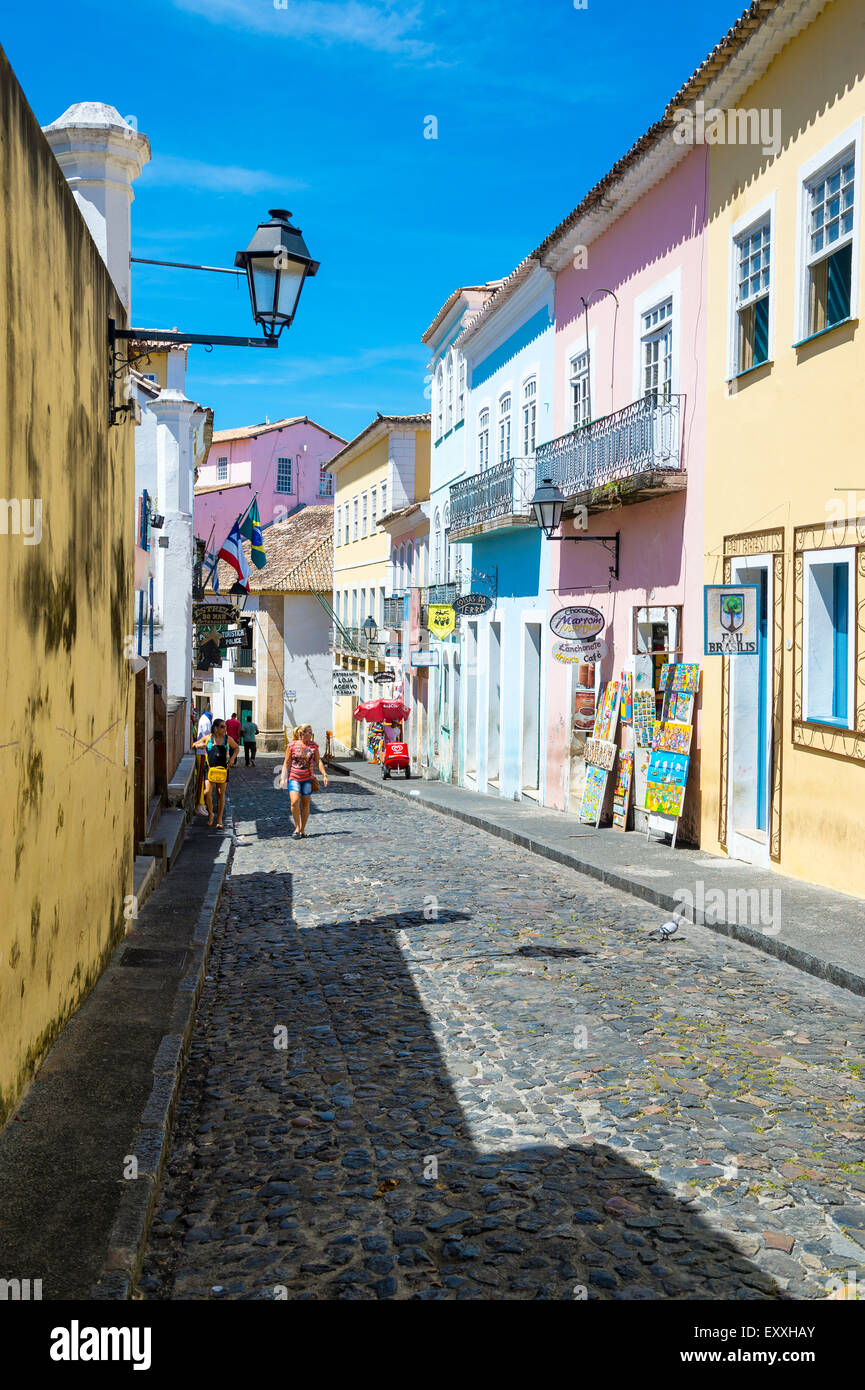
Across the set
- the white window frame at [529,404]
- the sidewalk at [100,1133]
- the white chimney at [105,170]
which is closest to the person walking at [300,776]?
the white window frame at [529,404]

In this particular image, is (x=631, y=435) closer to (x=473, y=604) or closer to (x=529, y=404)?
(x=529, y=404)

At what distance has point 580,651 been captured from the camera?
57.9ft

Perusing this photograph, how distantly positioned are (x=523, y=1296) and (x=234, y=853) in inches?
460

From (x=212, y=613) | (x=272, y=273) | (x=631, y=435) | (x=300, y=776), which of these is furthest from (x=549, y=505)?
(x=212, y=613)

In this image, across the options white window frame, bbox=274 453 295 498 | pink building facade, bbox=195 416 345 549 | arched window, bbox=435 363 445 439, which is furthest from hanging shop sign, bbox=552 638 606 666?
white window frame, bbox=274 453 295 498

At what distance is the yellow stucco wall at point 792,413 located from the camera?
10641 millimetres

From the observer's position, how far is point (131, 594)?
958cm

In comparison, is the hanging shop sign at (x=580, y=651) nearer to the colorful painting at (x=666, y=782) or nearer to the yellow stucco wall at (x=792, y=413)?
the colorful painting at (x=666, y=782)

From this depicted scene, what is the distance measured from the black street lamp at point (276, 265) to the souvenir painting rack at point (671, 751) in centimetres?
788

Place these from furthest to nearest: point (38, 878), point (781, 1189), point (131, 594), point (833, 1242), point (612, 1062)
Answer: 1. point (131, 594)
2. point (612, 1062)
3. point (38, 878)
4. point (781, 1189)
5. point (833, 1242)

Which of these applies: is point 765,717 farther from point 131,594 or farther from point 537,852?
point 131,594

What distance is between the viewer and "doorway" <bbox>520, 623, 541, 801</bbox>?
883 inches
